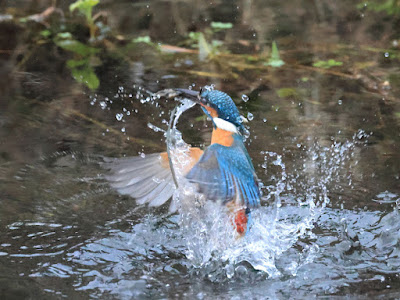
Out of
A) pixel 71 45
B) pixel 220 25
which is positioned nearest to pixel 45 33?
pixel 71 45

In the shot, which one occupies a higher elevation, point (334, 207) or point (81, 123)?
point (81, 123)

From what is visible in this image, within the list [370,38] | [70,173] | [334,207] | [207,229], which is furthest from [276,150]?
[370,38]

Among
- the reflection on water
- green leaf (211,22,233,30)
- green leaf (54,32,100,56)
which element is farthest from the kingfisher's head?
green leaf (211,22,233,30)

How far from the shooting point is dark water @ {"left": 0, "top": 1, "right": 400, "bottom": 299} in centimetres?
348

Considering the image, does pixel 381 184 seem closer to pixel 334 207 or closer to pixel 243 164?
pixel 334 207

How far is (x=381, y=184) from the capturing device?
4.33 m

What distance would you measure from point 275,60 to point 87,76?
1.80m

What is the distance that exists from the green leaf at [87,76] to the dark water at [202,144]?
2.5 inches

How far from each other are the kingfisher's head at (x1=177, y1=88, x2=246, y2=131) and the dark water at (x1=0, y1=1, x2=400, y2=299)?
614 millimetres

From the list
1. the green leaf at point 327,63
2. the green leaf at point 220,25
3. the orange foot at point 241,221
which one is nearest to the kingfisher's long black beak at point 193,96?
the orange foot at point 241,221

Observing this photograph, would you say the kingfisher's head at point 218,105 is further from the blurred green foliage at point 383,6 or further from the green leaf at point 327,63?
the blurred green foliage at point 383,6

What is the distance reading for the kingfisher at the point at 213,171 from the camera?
11.2 ft

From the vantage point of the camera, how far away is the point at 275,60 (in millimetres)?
6438

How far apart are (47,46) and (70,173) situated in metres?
2.71
